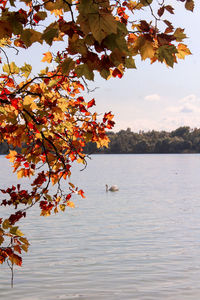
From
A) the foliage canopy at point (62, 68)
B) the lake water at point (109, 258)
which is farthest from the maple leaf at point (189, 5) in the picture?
the lake water at point (109, 258)

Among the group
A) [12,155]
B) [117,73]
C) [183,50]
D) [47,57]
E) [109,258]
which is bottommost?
[109,258]

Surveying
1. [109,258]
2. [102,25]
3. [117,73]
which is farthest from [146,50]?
[109,258]

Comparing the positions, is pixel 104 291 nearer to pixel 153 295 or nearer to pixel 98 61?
pixel 153 295

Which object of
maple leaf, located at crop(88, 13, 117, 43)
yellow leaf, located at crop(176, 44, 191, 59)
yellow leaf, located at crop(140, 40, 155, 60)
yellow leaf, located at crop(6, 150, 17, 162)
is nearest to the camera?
maple leaf, located at crop(88, 13, 117, 43)

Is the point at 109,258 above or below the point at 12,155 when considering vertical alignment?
below

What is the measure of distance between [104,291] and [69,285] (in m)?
1.33

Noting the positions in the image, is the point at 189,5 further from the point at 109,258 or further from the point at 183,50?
the point at 109,258

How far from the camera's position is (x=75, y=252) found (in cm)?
2009

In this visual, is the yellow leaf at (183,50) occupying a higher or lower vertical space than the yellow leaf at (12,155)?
higher

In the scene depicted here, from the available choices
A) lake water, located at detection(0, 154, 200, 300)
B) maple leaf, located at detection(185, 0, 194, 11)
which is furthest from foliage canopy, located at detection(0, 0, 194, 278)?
lake water, located at detection(0, 154, 200, 300)

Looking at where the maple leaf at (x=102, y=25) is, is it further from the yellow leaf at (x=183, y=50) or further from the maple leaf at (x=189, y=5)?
the yellow leaf at (x=183, y=50)

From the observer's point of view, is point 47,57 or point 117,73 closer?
point 117,73

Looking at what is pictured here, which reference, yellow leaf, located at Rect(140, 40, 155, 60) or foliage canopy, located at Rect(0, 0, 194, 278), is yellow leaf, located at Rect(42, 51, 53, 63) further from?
yellow leaf, located at Rect(140, 40, 155, 60)

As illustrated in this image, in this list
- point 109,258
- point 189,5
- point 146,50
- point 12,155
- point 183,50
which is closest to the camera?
point 146,50
